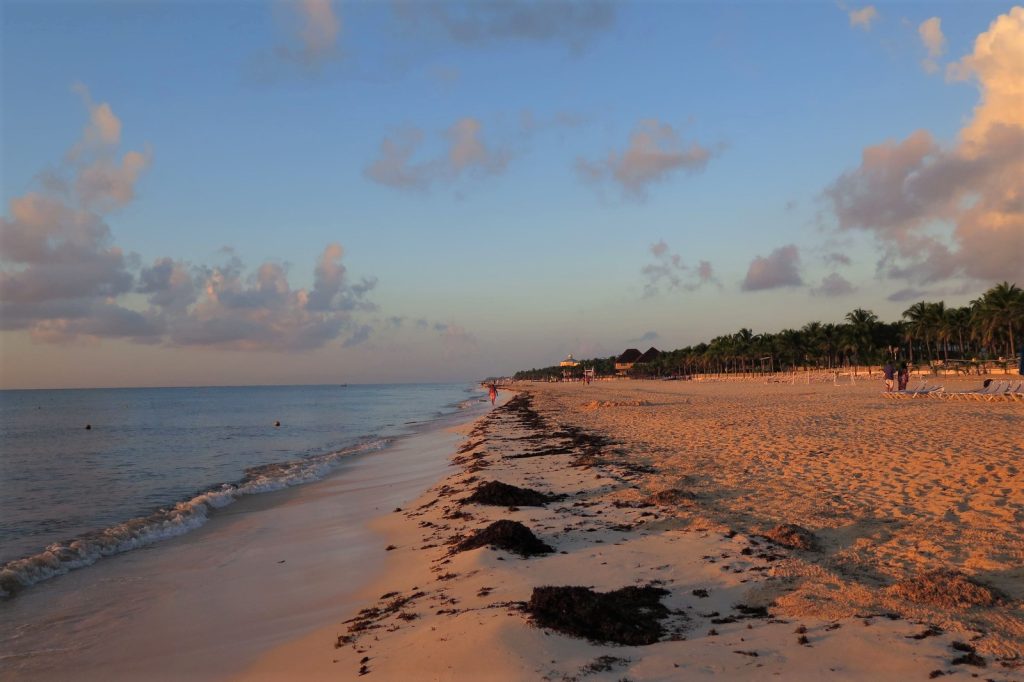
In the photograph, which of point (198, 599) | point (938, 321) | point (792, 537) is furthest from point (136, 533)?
point (938, 321)

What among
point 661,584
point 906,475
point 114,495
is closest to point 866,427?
point 906,475

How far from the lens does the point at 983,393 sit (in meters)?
26.9

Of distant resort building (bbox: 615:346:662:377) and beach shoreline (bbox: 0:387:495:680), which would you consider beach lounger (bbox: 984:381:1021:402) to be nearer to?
beach shoreline (bbox: 0:387:495:680)

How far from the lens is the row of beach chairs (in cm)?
2573

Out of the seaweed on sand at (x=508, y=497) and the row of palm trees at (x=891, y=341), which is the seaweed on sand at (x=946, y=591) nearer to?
the seaweed on sand at (x=508, y=497)

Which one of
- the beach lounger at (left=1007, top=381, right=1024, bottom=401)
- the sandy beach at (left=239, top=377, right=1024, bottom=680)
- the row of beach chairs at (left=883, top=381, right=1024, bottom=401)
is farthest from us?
the row of beach chairs at (left=883, top=381, right=1024, bottom=401)

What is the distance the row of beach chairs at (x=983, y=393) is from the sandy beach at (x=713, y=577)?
15568 mm

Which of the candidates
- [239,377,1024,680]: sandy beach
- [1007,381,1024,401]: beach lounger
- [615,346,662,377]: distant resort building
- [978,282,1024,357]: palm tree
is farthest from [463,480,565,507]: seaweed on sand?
[615,346,662,377]: distant resort building

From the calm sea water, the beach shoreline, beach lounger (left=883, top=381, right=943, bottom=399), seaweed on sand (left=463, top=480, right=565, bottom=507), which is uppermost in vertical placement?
beach lounger (left=883, top=381, right=943, bottom=399)

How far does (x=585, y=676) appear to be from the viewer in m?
4.32

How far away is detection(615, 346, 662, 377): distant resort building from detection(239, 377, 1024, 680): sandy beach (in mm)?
142446

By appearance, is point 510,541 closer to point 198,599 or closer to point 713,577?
point 713,577

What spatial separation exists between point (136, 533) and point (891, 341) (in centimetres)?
10121

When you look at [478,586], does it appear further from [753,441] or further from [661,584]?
[753,441]
